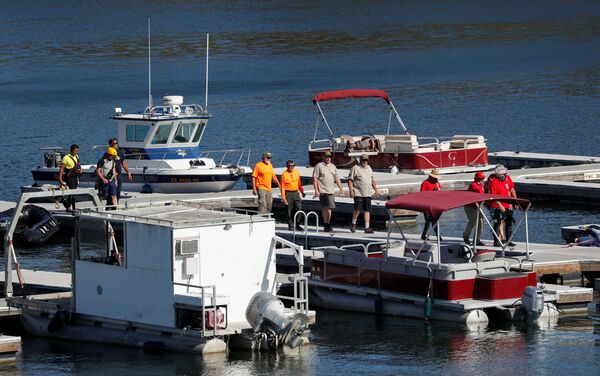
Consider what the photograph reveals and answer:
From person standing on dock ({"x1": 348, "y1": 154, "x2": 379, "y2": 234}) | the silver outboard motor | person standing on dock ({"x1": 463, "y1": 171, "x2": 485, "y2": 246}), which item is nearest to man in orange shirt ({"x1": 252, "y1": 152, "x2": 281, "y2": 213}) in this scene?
person standing on dock ({"x1": 348, "y1": 154, "x2": 379, "y2": 234})

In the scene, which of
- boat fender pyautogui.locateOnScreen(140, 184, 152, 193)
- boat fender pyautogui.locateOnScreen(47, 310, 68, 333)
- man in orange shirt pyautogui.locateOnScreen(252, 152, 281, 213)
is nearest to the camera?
boat fender pyautogui.locateOnScreen(47, 310, 68, 333)

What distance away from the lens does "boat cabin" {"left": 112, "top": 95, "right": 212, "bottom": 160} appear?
131ft

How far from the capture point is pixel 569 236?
30156 millimetres

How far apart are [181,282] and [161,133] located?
61.9ft

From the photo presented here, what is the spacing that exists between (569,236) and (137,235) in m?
11.5

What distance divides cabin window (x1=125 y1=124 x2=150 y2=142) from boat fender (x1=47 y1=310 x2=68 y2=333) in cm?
1720

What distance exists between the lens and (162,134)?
39.9 meters

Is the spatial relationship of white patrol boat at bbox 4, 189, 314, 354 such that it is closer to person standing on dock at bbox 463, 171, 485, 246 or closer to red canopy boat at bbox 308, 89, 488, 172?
person standing on dock at bbox 463, 171, 485, 246

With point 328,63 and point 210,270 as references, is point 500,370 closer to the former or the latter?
point 210,270

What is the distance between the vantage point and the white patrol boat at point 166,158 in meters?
39.0

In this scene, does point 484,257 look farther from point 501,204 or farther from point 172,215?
point 172,215

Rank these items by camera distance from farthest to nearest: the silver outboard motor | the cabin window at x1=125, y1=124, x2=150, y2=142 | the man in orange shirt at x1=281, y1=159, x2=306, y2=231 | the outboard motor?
the cabin window at x1=125, y1=124, x2=150, y2=142
the man in orange shirt at x1=281, y1=159, x2=306, y2=231
the outboard motor
the silver outboard motor

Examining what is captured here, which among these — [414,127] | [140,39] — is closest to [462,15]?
[140,39]

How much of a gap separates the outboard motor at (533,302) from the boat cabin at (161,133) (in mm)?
18165
